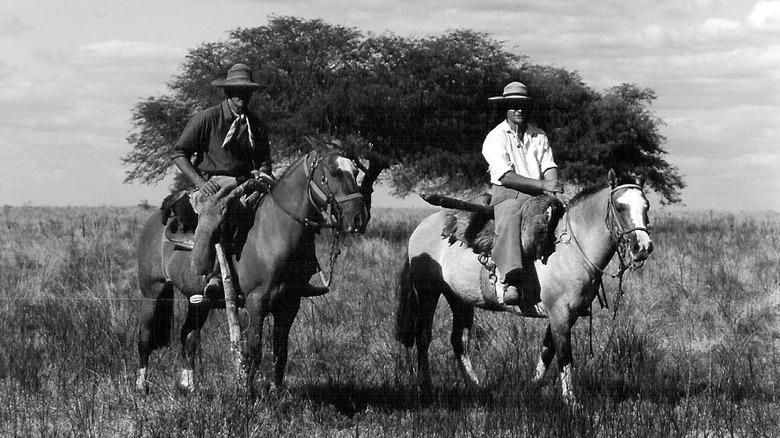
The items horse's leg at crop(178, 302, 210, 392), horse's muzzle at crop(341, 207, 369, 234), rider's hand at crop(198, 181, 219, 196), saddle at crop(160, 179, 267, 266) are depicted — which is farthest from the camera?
horse's leg at crop(178, 302, 210, 392)

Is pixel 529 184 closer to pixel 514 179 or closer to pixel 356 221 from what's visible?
pixel 514 179

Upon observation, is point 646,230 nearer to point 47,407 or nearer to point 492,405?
point 492,405

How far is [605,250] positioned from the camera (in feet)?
26.7

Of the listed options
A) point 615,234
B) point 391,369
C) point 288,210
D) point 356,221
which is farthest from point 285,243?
point 615,234

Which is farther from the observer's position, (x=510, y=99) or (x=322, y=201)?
(x=510, y=99)

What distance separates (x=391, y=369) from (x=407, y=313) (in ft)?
1.78

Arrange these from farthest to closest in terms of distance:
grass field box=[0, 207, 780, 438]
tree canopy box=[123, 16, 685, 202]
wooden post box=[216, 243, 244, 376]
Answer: tree canopy box=[123, 16, 685, 202] < wooden post box=[216, 243, 244, 376] < grass field box=[0, 207, 780, 438]

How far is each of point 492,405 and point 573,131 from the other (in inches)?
1039

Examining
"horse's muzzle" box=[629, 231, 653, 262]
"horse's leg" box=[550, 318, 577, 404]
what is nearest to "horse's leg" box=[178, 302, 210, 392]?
"horse's leg" box=[550, 318, 577, 404]

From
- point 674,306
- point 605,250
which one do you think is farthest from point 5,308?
point 674,306

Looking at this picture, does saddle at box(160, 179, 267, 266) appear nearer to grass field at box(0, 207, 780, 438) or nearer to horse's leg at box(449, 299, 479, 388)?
grass field at box(0, 207, 780, 438)

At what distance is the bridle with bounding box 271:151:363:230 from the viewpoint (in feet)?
23.5

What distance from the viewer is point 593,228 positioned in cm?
823

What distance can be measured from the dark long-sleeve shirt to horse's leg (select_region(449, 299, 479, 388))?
2473mm
